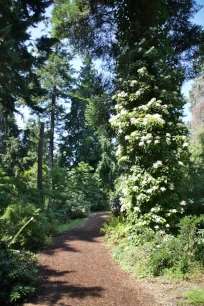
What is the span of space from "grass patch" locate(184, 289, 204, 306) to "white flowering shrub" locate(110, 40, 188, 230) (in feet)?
7.53

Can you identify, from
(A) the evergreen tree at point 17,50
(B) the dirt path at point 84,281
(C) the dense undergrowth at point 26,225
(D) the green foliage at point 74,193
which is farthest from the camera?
(D) the green foliage at point 74,193

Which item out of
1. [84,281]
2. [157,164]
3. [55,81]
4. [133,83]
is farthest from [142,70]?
[55,81]

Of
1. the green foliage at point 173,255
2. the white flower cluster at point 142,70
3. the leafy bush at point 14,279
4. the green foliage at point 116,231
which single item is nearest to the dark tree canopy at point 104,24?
the white flower cluster at point 142,70

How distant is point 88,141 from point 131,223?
18.6m

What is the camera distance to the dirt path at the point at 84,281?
3.87m

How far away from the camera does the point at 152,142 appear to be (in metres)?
6.49

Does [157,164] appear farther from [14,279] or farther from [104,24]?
[104,24]

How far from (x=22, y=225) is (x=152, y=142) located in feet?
14.1

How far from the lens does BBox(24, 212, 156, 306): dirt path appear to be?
12.7 ft

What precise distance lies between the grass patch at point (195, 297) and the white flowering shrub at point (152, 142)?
2.30 m

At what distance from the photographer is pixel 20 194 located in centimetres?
1079

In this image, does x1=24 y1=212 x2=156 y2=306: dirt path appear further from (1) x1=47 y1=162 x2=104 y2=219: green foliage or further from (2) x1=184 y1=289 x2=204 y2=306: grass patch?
(1) x1=47 y1=162 x2=104 y2=219: green foliage

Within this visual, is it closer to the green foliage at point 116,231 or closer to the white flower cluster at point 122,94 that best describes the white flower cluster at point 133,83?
the white flower cluster at point 122,94

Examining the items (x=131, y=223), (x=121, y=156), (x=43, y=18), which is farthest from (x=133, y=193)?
(x=43, y=18)
